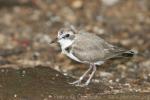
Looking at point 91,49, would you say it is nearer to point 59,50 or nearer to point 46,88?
point 46,88

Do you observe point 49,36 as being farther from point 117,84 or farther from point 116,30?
point 117,84

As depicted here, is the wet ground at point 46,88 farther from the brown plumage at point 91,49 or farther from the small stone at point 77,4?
the small stone at point 77,4

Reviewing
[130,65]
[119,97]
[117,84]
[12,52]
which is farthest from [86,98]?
[12,52]

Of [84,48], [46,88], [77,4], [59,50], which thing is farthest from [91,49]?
[77,4]

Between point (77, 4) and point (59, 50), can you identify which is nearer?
point (59, 50)

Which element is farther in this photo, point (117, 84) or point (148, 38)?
point (148, 38)

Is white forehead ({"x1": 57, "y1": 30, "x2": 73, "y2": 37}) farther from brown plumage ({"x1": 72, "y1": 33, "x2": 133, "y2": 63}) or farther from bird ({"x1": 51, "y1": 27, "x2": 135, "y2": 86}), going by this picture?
brown plumage ({"x1": 72, "y1": 33, "x2": 133, "y2": 63})
